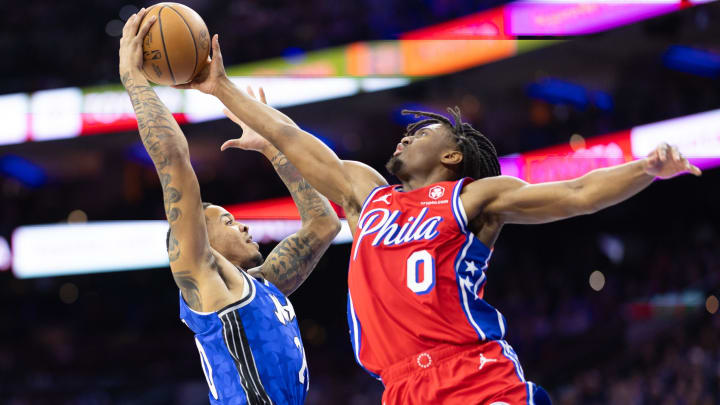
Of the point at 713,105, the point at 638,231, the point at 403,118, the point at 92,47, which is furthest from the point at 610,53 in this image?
the point at 92,47

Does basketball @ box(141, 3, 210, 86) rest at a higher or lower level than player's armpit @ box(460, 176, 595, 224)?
higher

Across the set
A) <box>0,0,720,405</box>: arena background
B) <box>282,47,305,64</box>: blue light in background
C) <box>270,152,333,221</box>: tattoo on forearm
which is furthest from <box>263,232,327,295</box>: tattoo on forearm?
<box>282,47,305,64</box>: blue light in background

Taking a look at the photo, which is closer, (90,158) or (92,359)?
(92,359)

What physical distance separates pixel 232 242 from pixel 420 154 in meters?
0.99

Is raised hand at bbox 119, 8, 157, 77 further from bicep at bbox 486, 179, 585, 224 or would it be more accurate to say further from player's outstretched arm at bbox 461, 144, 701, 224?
bicep at bbox 486, 179, 585, 224

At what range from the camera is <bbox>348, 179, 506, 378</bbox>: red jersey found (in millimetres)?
3121

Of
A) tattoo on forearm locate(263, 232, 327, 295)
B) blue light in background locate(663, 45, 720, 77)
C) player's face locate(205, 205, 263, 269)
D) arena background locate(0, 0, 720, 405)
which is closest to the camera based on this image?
player's face locate(205, 205, 263, 269)

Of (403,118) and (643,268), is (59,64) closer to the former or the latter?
(403,118)

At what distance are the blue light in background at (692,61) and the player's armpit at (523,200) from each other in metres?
11.7

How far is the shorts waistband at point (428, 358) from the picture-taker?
311 centimetres

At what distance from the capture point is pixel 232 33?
15367 mm

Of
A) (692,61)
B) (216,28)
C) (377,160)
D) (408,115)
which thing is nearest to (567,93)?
(692,61)

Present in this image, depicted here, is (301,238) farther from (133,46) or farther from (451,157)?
(133,46)

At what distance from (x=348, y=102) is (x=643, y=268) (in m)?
6.14
